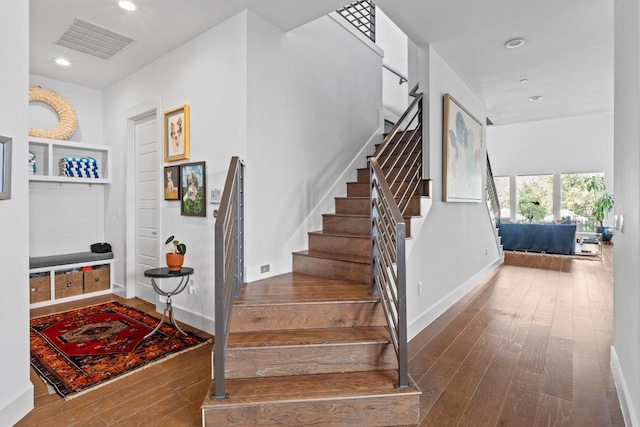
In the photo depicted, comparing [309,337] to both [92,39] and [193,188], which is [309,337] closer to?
[193,188]

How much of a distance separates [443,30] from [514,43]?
0.84 meters

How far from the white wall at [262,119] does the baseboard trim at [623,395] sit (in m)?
2.55

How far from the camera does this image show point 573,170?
11.0m

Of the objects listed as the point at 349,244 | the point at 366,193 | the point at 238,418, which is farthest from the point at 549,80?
the point at 238,418

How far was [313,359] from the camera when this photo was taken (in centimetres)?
215

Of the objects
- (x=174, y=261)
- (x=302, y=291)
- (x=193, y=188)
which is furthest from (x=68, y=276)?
(x=302, y=291)

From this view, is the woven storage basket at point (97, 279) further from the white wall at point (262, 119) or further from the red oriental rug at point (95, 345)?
the white wall at point (262, 119)

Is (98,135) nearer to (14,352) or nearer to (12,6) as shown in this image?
(12,6)

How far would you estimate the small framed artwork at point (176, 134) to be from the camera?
11.3 feet

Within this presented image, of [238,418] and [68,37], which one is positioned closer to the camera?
[238,418]

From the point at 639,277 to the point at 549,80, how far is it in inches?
151

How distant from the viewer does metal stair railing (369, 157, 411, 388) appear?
202 centimetres

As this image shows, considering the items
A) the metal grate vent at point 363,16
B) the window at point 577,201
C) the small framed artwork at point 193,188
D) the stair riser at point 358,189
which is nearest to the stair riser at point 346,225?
the stair riser at point 358,189

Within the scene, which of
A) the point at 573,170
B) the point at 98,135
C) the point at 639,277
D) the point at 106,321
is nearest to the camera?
the point at 639,277
